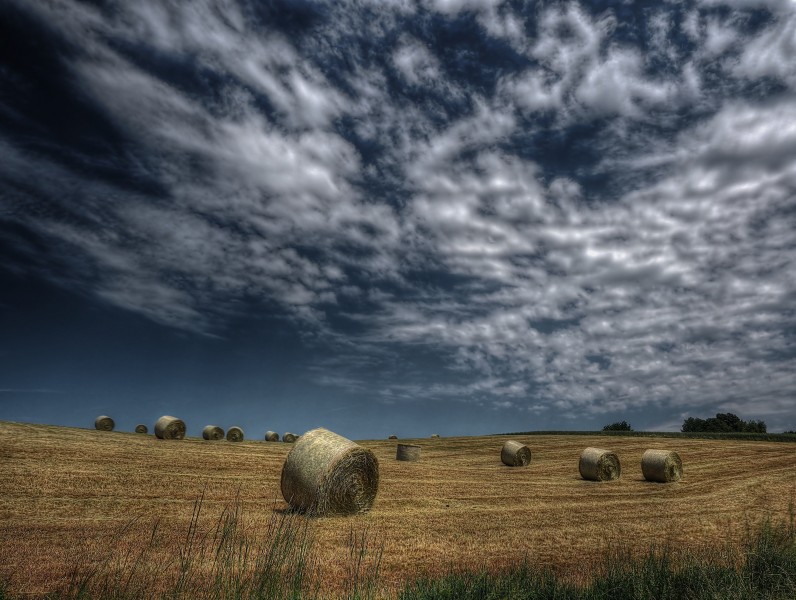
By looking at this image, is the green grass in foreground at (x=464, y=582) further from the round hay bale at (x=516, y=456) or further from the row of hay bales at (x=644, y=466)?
the round hay bale at (x=516, y=456)

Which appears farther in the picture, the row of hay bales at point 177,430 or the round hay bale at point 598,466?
the row of hay bales at point 177,430

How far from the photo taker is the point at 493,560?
839cm

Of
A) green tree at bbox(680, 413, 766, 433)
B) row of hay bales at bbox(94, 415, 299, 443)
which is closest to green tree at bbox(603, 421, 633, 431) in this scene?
green tree at bbox(680, 413, 766, 433)

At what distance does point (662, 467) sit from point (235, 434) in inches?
1159

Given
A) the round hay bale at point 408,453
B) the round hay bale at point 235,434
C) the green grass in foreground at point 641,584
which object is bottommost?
the green grass in foreground at point 641,584

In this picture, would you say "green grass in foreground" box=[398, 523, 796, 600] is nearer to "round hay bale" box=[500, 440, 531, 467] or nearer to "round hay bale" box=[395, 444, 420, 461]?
"round hay bale" box=[500, 440, 531, 467]

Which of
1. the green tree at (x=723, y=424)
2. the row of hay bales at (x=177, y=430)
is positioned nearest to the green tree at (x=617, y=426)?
the green tree at (x=723, y=424)

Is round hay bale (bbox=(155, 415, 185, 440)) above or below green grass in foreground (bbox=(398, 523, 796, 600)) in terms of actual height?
above

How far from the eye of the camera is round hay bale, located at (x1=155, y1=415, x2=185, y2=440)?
30.7m

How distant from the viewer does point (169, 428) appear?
30859 millimetres

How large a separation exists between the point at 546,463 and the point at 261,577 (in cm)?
2630

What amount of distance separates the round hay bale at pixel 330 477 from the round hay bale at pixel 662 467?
14.1 m

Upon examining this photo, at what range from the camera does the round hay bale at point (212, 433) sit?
1463 inches

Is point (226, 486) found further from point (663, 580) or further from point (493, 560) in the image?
point (663, 580)
